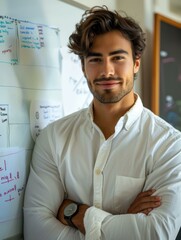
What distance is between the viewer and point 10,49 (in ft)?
4.04

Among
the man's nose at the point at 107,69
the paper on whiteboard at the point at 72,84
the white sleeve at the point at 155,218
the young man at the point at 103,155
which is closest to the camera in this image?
the white sleeve at the point at 155,218

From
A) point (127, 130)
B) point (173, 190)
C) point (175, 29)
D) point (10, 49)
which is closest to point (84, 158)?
point (127, 130)

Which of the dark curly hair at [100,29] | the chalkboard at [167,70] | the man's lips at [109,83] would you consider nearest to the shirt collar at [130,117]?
the man's lips at [109,83]

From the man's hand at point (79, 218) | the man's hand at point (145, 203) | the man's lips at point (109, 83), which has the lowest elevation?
the man's hand at point (79, 218)

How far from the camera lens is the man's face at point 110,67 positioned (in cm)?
127

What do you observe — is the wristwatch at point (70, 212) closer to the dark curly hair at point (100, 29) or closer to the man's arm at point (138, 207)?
the man's arm at point (138, 207)

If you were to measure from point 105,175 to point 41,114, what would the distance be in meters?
0.42

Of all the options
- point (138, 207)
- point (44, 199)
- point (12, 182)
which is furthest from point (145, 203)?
point (12, 182)

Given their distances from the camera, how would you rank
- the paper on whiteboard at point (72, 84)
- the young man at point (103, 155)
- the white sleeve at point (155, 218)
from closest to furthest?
the white sleeve at point (155, 218) → the young man at point (103, 155) → the paper on whiteboard at point (72, 84)

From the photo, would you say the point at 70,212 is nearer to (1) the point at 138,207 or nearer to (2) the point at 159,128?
(1) the point at 138,207

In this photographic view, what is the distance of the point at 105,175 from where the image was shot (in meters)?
1.23

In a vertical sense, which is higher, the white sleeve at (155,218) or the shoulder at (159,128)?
the shoulder at (159,128)

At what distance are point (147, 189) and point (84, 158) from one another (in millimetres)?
302

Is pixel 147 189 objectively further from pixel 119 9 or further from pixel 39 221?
pixel 119 9
